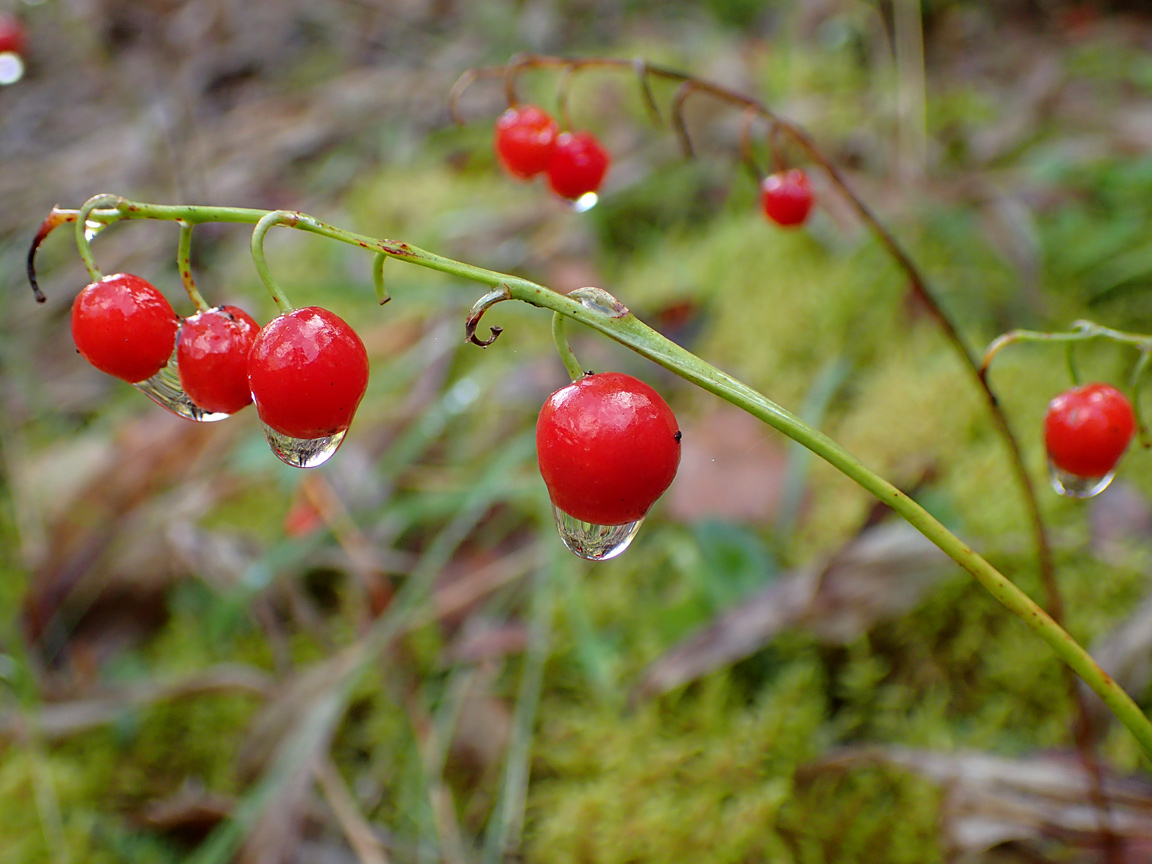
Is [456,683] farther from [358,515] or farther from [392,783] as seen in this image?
[358,515]

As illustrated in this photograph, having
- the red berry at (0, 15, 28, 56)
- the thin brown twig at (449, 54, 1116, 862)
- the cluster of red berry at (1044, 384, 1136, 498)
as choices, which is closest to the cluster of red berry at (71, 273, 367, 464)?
the thin brown twig at (449, 54, 1116, 862)

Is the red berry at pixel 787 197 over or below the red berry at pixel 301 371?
below

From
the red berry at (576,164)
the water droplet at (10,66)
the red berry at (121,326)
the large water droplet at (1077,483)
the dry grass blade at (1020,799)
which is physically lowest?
the dry grass blade at (1020,799)

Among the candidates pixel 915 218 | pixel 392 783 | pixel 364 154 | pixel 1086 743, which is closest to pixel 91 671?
pixel 392 783

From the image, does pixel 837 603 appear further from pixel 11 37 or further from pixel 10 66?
pixel 10 66

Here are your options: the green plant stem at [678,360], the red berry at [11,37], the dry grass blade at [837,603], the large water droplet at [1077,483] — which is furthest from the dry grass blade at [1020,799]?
the red berry at [11,37]

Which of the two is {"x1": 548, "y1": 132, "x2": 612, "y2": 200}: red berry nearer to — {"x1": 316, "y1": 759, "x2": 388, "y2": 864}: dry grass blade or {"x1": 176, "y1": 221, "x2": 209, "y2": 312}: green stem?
{"x1": 176, "y1": 221, "x2": 209, "y2": 312}: green stem

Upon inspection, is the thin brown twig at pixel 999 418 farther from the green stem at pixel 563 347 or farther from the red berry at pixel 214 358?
the red berry at pixel 214 358
